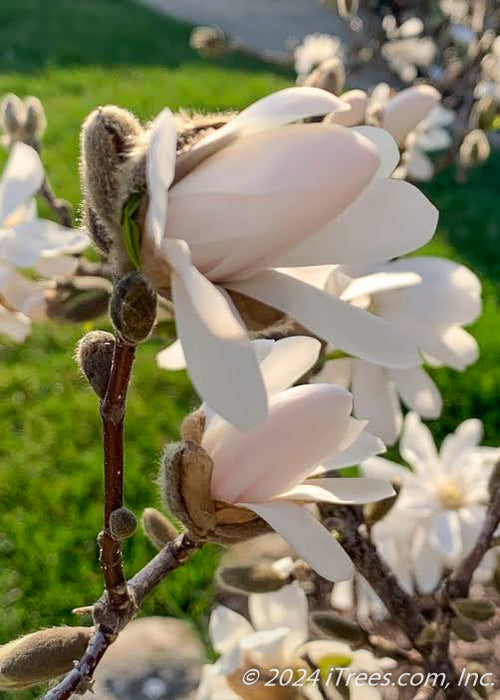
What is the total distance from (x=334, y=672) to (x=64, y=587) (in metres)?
0.81

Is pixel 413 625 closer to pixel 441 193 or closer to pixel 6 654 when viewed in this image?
pixel 6 654

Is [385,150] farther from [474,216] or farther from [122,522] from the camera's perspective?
[474,216]

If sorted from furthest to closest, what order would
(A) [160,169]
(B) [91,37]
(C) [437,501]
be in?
(B) [91,37], (C) [437,501], (A) [160,169]

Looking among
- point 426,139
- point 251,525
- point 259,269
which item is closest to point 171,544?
point 251,525

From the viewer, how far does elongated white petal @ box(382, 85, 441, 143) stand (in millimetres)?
690

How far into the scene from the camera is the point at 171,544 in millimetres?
497

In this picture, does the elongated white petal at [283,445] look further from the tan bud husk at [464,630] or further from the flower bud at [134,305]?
the tan bud husk at [464,630]

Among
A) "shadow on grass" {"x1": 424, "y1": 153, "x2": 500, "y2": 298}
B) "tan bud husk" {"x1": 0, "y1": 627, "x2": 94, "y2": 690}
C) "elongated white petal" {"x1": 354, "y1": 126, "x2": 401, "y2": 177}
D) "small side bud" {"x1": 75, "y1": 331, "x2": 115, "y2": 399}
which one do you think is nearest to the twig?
"tan bud husk" {"x1": 0, "y1": 627, "x2": 94, "y2": 690}

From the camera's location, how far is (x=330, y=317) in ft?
1.27

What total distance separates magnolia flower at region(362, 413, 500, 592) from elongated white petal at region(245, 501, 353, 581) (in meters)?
0.52

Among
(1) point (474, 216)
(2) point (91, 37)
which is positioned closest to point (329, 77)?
(1) point (474, 216)

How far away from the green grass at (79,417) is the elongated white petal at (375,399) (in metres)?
0.19

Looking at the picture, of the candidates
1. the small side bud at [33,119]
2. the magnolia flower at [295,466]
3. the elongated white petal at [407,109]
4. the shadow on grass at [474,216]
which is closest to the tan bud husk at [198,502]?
the magnolia flower at [295,466]

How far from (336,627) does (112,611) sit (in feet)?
0.86
